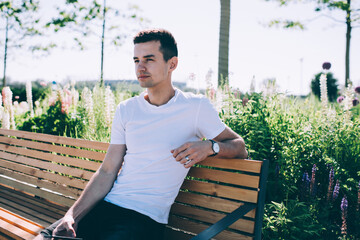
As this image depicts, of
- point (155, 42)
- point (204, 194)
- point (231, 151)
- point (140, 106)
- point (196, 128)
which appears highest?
point (155, 42)

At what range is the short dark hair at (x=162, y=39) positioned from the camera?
2.40 meters

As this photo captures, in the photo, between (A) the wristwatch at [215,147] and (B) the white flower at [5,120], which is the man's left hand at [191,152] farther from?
(B) the white flower at [5,120]

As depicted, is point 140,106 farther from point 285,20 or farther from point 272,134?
point 285,20

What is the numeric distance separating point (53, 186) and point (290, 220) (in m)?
2.52

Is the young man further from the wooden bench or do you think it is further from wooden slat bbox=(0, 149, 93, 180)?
wooden slat bbox=(0, 149, 93, 180)

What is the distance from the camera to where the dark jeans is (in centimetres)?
205

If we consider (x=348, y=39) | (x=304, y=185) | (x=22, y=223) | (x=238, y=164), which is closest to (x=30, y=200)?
(x=22, y=223)

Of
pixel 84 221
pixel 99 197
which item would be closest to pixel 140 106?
pixel 99 197

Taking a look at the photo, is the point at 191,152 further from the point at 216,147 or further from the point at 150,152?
the point at 150,152

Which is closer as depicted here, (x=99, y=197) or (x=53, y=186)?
(x=99, y=197)

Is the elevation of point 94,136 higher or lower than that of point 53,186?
higher

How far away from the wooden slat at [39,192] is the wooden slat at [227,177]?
5.16 ft

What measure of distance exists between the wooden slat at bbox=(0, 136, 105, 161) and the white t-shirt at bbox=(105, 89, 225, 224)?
0.88m

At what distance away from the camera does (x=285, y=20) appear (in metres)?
12.0
